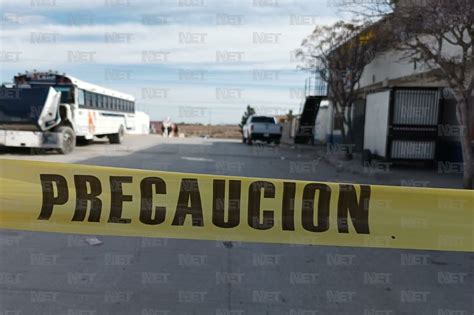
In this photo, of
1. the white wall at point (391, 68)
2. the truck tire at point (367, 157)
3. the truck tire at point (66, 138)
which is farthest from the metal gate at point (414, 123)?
the truck tire at point (66, 138)

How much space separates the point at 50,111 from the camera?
14.7 metres

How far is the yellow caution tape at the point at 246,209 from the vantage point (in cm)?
390

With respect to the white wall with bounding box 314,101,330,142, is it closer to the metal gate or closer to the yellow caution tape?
the metal gate

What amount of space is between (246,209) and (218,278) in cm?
92

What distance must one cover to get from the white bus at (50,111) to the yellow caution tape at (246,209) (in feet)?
38.4

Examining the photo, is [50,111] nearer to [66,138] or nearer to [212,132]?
[66,138]

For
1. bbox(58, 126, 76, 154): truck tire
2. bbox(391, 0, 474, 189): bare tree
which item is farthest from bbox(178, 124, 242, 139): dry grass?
bbox(391, 0, 474, 189): bare tree

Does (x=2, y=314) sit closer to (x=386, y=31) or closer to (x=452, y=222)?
(x=452, y=222)

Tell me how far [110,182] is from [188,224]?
862 mm

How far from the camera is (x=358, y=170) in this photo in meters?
13.0

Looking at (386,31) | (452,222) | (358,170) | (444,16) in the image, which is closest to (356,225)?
(452,222)

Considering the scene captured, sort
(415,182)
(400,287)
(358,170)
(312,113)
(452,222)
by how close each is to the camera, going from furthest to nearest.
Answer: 1. (312,113)
2. (358,170)
3. (415,182)
4. (400,287)
5. (452,222)

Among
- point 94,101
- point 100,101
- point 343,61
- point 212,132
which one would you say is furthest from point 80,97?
point 212,132

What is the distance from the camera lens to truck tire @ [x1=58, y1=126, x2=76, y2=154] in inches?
608
